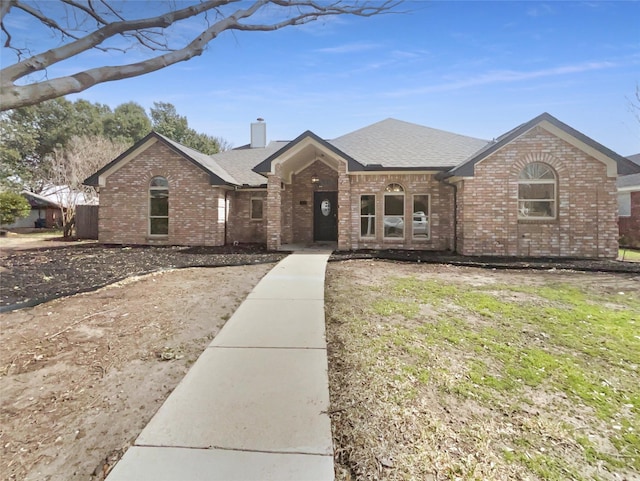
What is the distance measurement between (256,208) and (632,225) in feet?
59.5

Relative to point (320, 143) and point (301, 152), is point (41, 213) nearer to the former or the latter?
point (301, 152)

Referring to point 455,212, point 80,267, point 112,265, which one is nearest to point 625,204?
point 455,212

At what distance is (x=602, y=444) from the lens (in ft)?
7.66

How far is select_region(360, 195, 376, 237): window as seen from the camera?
12810 mm

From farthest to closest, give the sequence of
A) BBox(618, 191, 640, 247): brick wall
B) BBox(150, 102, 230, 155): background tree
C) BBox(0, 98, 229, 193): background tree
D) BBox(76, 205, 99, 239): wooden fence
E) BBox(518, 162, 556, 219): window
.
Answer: BBox(150, 102, 230, 155): background tree → BBox(0, 98, 229, 193): background tree → BBox(76, 205, 99, 239): wooden fence → BBox(618, 191, 640, 247): brick wall → BBox(518, 162, 556, 219): window

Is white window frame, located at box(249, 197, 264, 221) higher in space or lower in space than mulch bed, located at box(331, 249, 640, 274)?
higher

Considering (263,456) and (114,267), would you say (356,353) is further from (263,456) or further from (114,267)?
(114,267)

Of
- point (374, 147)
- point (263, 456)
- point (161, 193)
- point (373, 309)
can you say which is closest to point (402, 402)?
point (263, 456)

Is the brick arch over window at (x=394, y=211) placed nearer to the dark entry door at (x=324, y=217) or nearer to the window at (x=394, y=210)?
the window at (x=394, y=210)

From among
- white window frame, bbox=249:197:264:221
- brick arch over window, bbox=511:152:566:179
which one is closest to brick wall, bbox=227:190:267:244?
white window frame, bbox=249:197:264:221

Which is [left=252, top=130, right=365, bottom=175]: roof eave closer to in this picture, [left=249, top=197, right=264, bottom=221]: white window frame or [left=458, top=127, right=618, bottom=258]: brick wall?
[left=458, top=127, right=618, bottom=258]: brick wall

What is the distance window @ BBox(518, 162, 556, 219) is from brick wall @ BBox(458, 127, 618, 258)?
0.18 m

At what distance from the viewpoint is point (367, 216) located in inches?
507

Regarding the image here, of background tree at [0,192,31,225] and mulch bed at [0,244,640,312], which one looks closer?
mulch bed at [0,244,640,312]
